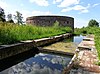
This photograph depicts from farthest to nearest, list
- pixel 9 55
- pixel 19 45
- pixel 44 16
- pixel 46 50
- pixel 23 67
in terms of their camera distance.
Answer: pixel 44 16 → pixel 46 50 → pixel 19 45 → pixel 9 55 → pixel 23 67

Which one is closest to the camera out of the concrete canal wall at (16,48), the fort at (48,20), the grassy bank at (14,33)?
the concrete canal wall at (16,48)

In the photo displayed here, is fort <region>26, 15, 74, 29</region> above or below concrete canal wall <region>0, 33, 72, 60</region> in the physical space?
above

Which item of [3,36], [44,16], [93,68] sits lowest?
[93,68]

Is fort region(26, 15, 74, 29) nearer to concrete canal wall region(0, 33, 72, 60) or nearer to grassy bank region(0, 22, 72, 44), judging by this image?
grassy bank region(0, 22, 72, 44)

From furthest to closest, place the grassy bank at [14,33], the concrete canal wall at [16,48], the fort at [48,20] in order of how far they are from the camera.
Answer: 1. the fort at [48,20]
2. the grassy bank at [14,33]
3. the concrete canal wall at [16,48]

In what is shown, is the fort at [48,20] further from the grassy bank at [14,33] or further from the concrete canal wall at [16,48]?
the concrete canal wall at [16,48]

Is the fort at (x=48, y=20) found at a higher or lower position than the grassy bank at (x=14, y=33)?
higher

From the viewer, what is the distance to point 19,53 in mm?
7043

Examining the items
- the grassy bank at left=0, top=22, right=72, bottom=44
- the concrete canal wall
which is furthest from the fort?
the concrete canal wall

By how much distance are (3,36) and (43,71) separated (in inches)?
131

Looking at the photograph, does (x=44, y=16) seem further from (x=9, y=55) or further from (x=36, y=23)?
(x=9, y=55)

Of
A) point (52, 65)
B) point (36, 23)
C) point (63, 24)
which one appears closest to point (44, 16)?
point (36, 23)

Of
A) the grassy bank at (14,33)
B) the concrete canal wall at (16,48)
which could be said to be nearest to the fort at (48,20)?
the grassy bank at (14,33)

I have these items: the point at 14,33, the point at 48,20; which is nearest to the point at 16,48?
the point at 14,33
